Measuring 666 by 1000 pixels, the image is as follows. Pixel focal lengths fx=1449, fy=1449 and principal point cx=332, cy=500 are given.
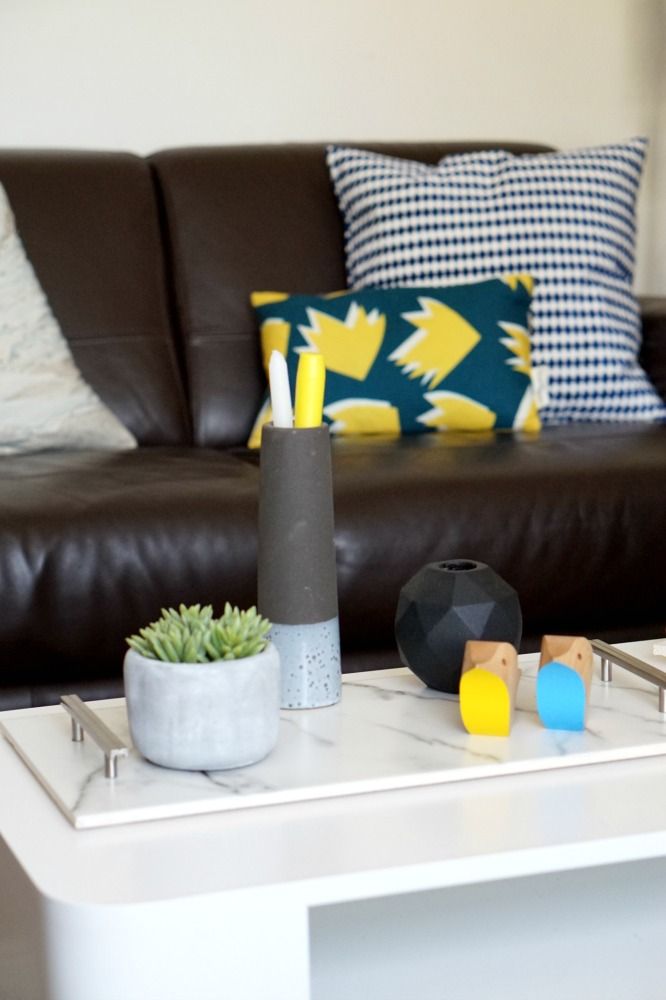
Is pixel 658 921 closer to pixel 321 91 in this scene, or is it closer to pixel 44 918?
pixel 44 918

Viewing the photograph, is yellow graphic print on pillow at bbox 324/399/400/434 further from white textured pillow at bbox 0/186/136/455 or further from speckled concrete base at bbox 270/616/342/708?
speckled concrete base at bbox 270/616/342/708

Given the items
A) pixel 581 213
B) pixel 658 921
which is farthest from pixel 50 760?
pixel 581 213

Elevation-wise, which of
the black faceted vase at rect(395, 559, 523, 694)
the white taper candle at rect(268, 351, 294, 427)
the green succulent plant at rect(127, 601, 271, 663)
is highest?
the white taper candle at rect(268, 351, 294, 427)

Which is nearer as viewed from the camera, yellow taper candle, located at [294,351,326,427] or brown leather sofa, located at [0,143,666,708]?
yellow taper candle, located at [294,351,326,427]

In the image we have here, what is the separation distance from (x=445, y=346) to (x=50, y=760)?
4.47 feet

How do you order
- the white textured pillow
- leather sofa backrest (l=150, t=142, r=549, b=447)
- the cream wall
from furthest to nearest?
the cream wall
leather sofa backrest (l=150, t=142, r=549, b=447)
the white textured pillow

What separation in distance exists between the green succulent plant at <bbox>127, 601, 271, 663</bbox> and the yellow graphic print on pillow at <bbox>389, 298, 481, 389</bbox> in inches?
50.2

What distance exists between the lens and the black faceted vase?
1.11 m

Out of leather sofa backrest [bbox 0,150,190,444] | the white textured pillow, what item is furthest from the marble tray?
leather sofa backrest [bbox 0,150,190,444]

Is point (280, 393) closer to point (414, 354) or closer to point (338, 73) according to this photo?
point (414, 354)

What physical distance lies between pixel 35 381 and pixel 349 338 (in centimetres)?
48

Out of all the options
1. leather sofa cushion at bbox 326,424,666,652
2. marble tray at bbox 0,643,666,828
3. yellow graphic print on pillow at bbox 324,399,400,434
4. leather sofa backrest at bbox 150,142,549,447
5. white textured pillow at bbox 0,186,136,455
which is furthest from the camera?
leather sofa backrest at bbox 150,142,549,447

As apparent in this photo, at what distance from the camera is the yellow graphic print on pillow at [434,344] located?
7.30ft

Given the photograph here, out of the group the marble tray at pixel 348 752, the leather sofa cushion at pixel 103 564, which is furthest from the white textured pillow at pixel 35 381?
the marble tray at pixel 348 752
